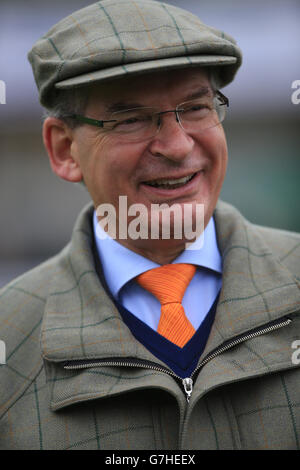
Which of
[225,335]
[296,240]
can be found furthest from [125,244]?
[296,240]

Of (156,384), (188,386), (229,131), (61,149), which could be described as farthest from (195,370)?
(229,131)

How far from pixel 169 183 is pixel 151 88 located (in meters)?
0.36

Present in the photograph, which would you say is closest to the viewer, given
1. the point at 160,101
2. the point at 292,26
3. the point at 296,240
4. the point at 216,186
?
the point at 160,101

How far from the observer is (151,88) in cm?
183

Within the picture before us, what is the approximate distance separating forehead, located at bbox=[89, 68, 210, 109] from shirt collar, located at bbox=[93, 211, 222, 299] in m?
0.58

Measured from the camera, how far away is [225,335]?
5.74 ft

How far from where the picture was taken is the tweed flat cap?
1743mm

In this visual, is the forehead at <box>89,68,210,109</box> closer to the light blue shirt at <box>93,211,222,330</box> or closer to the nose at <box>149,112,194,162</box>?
the nose at <box>149,112,194,162</box>

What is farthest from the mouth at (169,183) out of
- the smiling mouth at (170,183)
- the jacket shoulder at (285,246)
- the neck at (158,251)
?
the jacket shoulder at (285,246)

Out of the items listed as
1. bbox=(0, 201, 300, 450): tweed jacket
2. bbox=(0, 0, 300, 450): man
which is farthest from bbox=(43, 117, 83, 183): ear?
bbox=(0, 201, 300, 450): tweed jacket

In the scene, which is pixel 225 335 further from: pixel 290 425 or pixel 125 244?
pixel 125 244

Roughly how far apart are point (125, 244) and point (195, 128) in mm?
557

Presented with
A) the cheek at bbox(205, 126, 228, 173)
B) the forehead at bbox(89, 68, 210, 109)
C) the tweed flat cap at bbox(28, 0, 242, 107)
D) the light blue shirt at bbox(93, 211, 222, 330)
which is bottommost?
the light blue shirt at bbox(93, 211, 222, 330)

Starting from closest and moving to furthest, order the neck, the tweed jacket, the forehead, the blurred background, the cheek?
the tweed jacket, the forehead, the cheek, the neck, the blurred background
